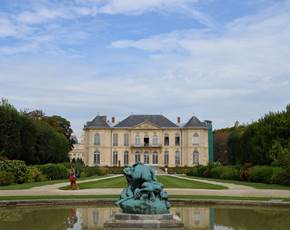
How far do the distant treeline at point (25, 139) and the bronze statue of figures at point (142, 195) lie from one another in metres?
27.3

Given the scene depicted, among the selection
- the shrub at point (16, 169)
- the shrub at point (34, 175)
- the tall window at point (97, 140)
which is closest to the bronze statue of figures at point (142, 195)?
the shrub at point (16, 169)

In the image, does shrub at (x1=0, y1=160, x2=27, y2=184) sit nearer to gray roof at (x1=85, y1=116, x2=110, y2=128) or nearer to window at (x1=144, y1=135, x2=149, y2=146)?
gray roof at (x1=85, y1=116, x2=110, y2=128)

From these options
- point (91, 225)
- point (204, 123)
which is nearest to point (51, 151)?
point (204, 123)

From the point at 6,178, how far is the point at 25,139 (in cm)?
1453

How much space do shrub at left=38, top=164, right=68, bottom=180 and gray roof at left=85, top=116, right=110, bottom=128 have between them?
136ft

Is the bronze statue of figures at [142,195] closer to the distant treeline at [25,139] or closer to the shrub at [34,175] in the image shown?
the shrub at [34,175]

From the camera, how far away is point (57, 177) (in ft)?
128

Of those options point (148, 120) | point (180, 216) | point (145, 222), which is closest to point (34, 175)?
point (180, 216)

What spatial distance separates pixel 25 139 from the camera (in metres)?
44.3

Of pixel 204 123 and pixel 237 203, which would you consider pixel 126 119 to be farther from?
pixel 237 203

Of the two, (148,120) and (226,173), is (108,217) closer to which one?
(226,173)

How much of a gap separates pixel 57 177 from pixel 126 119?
46.0 meters

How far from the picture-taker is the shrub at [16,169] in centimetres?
3077

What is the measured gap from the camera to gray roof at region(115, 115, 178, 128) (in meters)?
83.2
